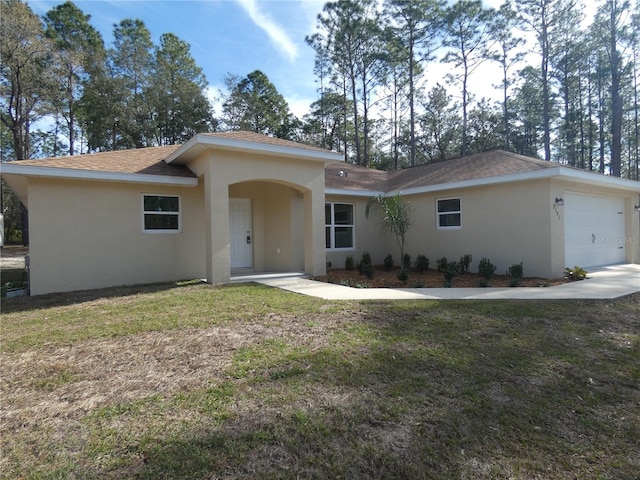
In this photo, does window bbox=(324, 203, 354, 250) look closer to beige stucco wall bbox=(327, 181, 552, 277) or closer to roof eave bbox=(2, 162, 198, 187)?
beige stucco wall bbox=(327, 181, 552, 277)

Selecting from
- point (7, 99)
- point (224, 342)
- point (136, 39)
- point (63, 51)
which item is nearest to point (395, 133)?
point (136, 39)

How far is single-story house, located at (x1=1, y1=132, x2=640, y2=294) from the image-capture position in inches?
343

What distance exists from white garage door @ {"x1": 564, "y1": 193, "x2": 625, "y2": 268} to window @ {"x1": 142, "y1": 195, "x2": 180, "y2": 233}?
1146cm

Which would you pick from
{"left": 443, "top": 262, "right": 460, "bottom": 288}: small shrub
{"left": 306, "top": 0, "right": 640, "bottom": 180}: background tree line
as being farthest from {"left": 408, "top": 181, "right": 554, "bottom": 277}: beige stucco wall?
{"left": 306, "top": 0, "right": 640, "bottom": 180}: background tree line

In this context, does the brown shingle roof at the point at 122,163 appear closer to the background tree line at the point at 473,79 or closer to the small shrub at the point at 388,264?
the small shrub at the point at 388,264

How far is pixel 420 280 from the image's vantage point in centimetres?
992

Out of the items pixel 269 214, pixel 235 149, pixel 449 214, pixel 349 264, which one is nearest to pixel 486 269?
pixel 449 214

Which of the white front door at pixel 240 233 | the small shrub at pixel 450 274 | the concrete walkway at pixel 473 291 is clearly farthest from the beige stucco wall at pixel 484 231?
the white front door at pixel 240 233

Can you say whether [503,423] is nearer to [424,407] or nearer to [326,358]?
[424,407]

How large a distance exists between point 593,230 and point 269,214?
10751 millimetres

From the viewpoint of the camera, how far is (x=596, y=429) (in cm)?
275

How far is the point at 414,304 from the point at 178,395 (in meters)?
4.43

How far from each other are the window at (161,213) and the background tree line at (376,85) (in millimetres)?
19772

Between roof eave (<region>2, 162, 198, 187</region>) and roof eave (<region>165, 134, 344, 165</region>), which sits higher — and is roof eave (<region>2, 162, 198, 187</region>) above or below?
below
